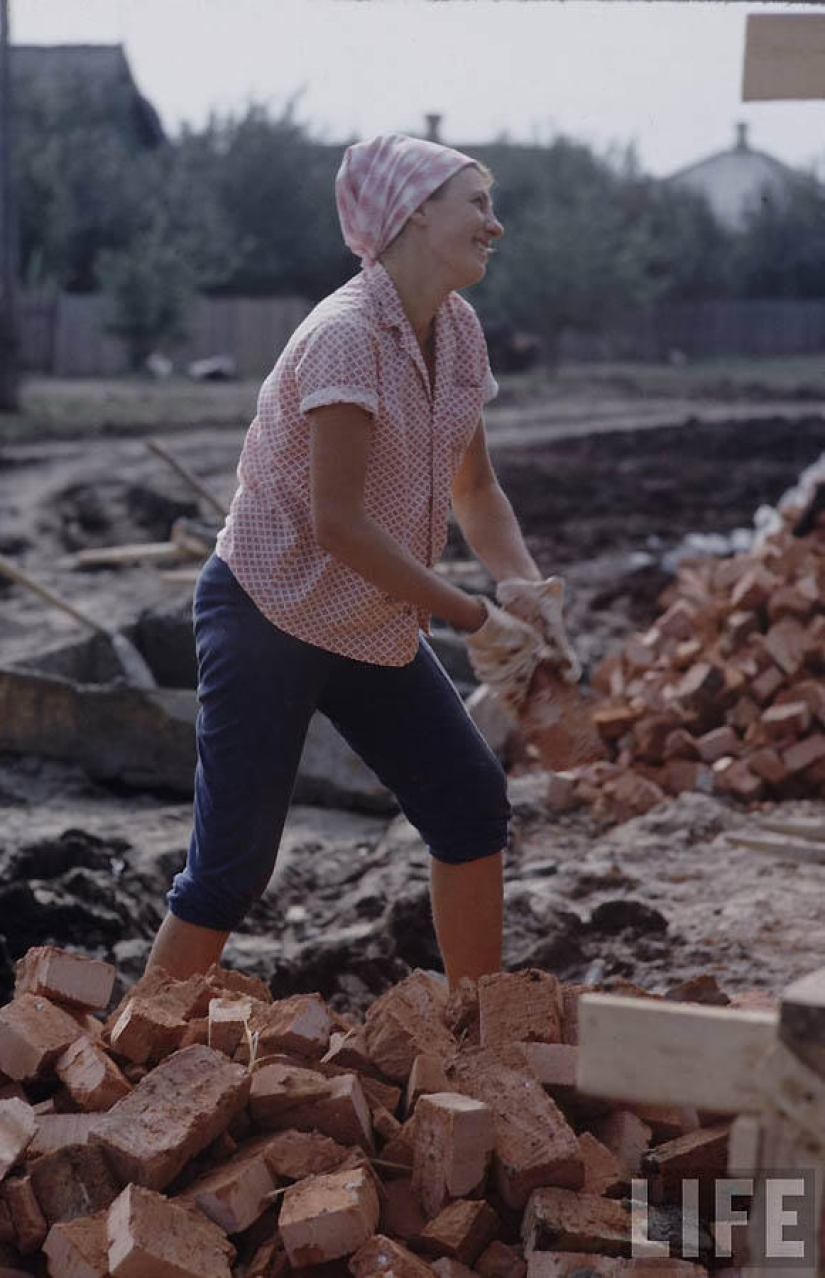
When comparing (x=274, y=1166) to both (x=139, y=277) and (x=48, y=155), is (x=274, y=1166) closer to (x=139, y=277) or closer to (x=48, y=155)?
(x=139, y=277)

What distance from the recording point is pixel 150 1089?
8.17 ft

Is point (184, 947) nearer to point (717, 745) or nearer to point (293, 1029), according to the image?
point (293, 1029)

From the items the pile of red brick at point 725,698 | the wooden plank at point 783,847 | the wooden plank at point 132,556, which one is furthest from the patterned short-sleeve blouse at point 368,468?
the wooden plank at point 132,556

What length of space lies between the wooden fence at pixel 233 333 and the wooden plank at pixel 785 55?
83.0ft

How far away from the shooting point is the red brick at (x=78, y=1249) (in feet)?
7.26

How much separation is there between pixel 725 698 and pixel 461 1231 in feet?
Result: 14.4

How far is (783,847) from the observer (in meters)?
4.96

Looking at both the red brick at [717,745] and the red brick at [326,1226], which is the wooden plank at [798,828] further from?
the red brick at [326,1226]

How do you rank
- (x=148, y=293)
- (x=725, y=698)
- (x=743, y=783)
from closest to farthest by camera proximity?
1. (x=743, y=783)
2. (x=725, y=698)
3. (x=148, y=293)

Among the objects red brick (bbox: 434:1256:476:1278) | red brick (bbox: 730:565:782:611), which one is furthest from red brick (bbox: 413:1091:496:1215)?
red brick (bbox: 730:565:782:611)

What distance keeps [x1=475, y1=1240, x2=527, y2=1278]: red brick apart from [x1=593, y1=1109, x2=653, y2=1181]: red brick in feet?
0.92

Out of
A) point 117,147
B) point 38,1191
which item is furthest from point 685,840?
point 117,147

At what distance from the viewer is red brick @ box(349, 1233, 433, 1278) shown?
2.22 metres

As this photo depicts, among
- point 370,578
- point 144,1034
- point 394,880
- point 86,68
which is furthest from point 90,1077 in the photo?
point 86,68
